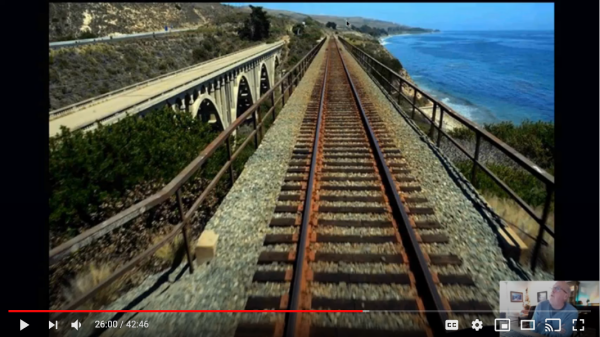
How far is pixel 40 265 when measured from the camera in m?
2.87

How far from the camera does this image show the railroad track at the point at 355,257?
10.6 feet

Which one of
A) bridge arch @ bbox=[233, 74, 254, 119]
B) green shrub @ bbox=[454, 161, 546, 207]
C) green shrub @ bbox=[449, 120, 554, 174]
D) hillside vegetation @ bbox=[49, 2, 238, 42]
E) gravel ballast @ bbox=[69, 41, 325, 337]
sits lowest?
gravel ballast @ bbox=[69, 41, 325, 337]

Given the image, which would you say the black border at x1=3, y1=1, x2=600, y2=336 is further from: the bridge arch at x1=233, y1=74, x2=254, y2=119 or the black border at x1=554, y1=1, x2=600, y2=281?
the bridge arch at x1=233, y1=74, x2=254, y2=119

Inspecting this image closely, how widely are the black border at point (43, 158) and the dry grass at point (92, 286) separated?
82cm

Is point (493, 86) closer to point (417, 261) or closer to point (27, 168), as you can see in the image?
point (417, 261)

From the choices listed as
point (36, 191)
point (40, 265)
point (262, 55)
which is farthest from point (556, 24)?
point (262, 55)

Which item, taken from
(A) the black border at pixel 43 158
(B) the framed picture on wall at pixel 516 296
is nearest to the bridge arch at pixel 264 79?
(A) the black border at pixel 43 158

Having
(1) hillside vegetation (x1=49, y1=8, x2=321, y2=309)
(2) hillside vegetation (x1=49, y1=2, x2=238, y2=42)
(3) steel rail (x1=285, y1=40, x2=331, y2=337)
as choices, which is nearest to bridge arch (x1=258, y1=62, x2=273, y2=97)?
(2) hillside vegetation (x1=49, y1=2, x2=238, y2=42)

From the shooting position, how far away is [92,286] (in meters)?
4.05

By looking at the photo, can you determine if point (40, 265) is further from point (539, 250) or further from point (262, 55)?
point (262, 55)

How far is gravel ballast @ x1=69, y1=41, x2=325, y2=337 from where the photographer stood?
3.30 meters

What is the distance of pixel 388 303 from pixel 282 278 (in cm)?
115

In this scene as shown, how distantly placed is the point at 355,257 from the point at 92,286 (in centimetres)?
310

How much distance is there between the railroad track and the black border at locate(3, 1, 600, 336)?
1294 millimetres
